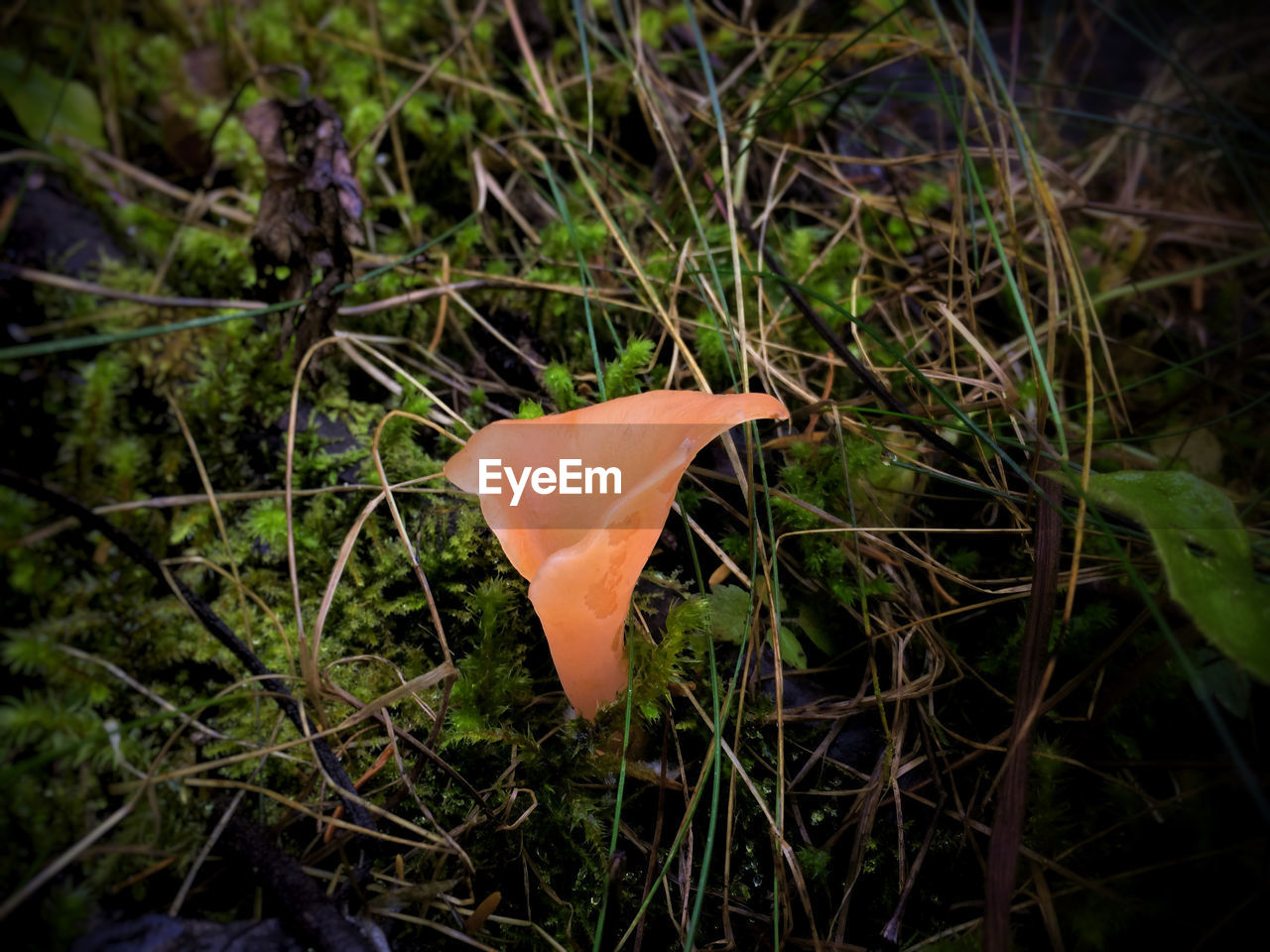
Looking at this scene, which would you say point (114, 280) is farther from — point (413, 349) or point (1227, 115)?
point (1227, 115)

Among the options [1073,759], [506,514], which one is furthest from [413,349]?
[1073,759]

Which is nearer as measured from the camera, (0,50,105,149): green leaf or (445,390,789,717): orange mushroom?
(445,390,789,717): orange mushroom

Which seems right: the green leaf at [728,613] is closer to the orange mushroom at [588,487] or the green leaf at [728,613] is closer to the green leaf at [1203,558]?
the orange mushroom at [588,487]

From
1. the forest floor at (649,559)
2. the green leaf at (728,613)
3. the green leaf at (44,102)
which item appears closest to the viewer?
the forest floor at (649,559)

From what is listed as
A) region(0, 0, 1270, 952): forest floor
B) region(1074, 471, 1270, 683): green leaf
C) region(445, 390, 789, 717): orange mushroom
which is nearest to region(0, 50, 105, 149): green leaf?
region(0, 0, 1270, 952): forest floor

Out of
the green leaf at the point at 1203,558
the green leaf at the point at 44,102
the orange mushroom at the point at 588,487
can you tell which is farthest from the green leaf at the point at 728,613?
the green leaf at the point at 44,102

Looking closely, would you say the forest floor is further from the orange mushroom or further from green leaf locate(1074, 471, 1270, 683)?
the orange mushroom
